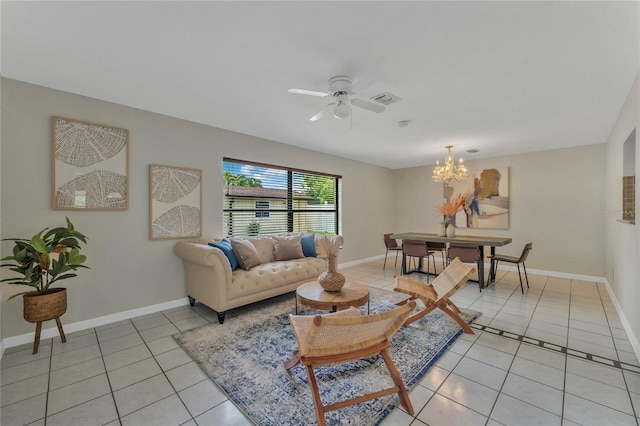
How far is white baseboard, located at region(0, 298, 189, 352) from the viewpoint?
8.23 ft

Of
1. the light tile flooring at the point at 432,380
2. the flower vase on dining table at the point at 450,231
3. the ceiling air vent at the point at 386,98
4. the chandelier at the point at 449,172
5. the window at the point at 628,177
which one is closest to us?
the light tile flooring at the point at 432,380

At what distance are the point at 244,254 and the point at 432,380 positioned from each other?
246cm

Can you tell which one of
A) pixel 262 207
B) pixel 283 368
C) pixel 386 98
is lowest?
pixel 283 368

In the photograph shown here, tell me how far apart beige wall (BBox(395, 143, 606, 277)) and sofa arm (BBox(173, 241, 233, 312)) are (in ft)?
18.7

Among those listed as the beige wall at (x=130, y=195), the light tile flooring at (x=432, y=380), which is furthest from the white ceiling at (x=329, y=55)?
the light tile flooring at (x=432, y=380)

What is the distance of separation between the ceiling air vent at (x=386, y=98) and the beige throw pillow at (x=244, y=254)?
243 cm

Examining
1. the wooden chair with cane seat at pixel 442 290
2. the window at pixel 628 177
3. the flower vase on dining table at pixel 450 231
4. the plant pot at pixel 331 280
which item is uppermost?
the window at pixel 628 177

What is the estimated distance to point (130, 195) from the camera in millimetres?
3201

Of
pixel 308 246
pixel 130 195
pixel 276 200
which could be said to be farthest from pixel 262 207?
pixel 130 195

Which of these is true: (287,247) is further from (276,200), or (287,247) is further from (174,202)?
(174,202)

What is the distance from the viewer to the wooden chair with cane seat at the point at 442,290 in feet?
9.03

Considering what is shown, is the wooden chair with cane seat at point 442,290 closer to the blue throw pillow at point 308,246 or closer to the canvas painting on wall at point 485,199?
the blue throw pillow at point 308,246

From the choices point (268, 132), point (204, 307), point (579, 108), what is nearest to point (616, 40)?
point (579, 108)

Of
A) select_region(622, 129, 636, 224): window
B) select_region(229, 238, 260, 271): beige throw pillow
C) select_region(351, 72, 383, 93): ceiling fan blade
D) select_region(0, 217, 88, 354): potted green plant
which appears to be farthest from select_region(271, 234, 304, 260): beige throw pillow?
select_region(622, 129, 636, 224): window
